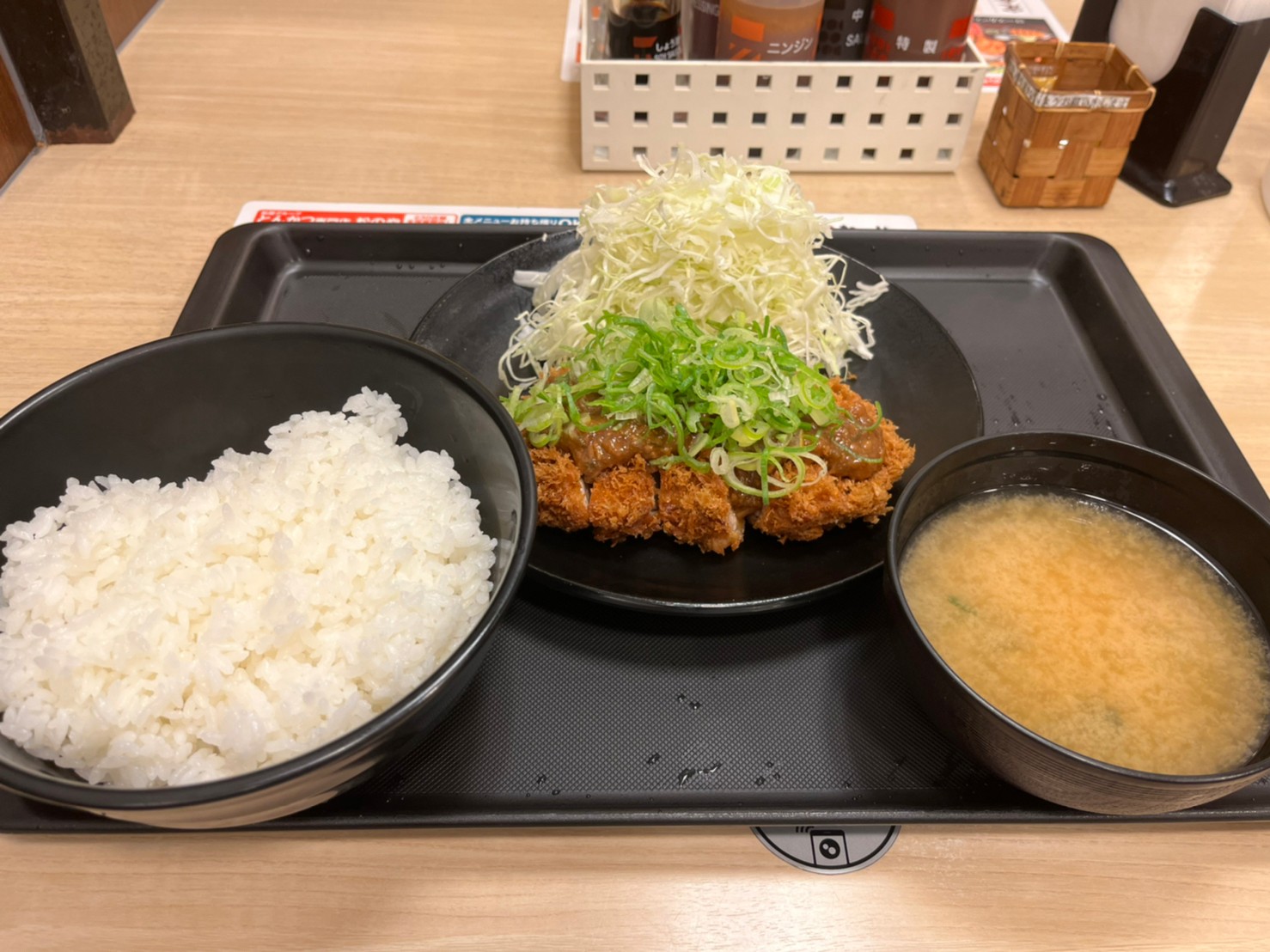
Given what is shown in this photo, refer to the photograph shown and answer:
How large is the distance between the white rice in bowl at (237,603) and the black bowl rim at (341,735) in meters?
0.10

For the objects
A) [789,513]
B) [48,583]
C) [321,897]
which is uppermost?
[48,583]

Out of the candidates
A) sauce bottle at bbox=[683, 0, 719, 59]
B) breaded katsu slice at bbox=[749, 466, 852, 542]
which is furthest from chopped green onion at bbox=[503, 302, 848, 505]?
sauce bottle at bbox=[683, 0, 719, 59]

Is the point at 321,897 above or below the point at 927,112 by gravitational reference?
below

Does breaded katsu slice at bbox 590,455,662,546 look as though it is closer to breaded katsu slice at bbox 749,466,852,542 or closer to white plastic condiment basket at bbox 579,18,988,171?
breaded katsu slice at bbox 749,466,852,542

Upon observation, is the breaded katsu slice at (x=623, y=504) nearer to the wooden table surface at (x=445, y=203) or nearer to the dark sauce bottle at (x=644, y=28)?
the wooden table surface at (x=445, y=203)

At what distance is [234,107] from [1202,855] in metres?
3.35

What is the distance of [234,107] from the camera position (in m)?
2.92

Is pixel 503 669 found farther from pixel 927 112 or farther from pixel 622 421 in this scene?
pixel 927 112

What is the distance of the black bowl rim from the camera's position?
896 millimetres

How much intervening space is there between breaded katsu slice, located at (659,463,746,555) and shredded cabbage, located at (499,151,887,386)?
1.71 ft

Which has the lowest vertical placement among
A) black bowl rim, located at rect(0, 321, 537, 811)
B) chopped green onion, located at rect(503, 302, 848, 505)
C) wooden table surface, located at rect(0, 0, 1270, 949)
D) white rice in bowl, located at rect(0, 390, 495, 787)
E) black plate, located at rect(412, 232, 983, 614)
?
wooden table surface, located at rect(0, 0, 1270, 949)

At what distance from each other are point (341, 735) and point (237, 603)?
31 centimetres

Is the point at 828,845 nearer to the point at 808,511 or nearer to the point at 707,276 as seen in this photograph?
the point at 808,511

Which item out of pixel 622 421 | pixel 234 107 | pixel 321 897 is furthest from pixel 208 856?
pixel 234 107
